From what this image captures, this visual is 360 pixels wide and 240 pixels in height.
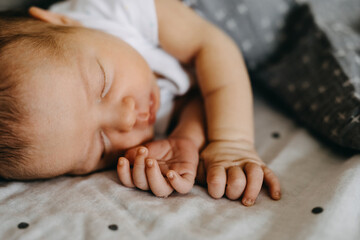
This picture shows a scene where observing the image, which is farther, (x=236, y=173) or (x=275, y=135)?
(x=275, y=135)

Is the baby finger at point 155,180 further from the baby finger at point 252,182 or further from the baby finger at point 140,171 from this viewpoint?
the baby finger at point 252,182

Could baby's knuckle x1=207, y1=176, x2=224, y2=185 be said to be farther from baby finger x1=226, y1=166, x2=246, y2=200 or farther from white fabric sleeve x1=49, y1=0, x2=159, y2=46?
white fabric sleeve x1=49, y1=0, x2=159, y2=46

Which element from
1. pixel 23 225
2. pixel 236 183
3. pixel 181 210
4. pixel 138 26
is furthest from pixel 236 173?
pixel 138 26

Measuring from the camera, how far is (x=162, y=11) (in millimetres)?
936

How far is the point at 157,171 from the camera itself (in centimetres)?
65

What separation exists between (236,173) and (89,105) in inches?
13.3

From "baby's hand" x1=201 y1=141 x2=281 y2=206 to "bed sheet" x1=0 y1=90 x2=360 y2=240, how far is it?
0.02m

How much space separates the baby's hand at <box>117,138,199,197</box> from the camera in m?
0.65

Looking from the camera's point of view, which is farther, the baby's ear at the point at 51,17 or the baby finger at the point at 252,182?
the baby's ear at the point at 51,17

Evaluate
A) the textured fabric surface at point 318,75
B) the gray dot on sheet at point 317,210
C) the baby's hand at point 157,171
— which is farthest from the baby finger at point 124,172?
the textured fabric surface at point 318,75

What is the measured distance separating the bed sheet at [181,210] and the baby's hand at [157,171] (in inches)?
0.8

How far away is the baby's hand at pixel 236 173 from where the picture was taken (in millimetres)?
656

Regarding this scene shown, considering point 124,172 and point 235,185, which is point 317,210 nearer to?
point 235,185

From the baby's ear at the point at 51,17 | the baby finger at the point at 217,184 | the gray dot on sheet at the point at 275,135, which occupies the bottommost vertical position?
the gray dot on sheet at the point at 275,135
